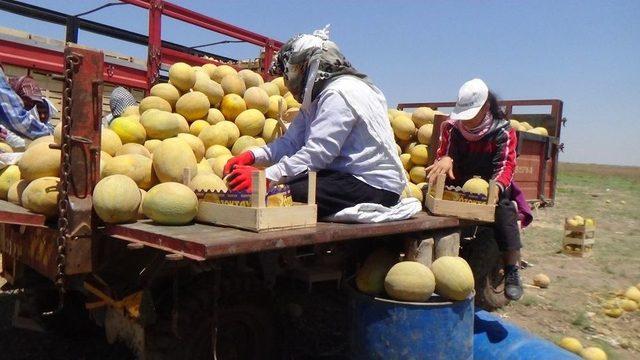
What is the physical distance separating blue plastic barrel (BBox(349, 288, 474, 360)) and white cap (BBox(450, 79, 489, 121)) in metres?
1.72

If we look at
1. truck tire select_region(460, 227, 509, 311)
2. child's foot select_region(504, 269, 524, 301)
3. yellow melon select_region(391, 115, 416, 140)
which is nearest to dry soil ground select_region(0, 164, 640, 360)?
truck tire select_region(460, 227, 509, 311)

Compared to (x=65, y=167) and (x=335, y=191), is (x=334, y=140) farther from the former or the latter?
(x=65, y=167)

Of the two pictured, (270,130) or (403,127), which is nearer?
(270,130)

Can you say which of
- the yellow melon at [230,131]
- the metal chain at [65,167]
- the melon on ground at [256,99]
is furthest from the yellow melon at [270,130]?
the metal chain at [65,167]

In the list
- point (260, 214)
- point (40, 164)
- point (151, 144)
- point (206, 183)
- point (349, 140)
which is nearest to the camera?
point (260, 214)

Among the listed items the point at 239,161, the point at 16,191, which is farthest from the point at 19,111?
the point at 239,161

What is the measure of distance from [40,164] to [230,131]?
2071 mm

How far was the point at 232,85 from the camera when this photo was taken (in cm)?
557

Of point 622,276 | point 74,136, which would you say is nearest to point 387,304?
point 74,136

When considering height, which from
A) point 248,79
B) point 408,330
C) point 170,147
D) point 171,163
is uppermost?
point 248,79

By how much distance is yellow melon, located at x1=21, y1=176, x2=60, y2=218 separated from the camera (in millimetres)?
2848

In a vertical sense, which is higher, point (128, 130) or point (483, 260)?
point (128, 130)

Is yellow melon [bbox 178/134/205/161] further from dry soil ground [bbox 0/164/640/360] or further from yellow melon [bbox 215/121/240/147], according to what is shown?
dry soil ground [bbox 0/164/640/360]

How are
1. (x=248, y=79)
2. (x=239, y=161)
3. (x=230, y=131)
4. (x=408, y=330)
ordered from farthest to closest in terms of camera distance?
(x=248, y=79)
(x=230, y=131)
(x=239, y=161)
(x=408, y=330)
